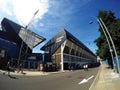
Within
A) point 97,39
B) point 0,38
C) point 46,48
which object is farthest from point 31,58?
point 97,39

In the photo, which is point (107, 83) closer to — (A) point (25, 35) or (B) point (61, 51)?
(B) point (61, 51)

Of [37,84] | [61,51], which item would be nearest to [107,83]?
[37,84]

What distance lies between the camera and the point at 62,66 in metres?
61.3

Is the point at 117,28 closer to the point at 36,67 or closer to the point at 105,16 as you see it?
the point at 105,16

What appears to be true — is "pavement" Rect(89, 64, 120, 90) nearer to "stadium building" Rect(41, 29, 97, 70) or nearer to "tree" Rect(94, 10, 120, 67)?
"tree" Rect(94, 10, 120, 67)

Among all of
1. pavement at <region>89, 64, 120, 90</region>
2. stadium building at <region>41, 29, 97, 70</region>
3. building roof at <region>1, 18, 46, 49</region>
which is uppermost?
building roof at <region>1, 18, 46, 49</region>

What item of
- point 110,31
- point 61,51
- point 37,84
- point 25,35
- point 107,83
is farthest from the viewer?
point 25,35

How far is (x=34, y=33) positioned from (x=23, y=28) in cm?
506

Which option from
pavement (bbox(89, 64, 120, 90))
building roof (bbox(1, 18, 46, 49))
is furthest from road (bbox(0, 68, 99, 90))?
building roof (bbox(1, 18, 46, 49))

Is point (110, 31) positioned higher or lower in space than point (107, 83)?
higher

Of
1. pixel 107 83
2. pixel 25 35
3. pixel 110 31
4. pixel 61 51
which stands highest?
pixel 25 35

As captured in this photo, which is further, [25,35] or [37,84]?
[25,35]

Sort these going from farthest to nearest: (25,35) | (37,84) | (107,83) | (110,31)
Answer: (25,35), (110,31), (107,83), (37,84)

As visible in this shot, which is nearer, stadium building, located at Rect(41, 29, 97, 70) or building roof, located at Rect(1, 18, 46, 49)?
Answer: stadium building, located at Rect(41, 29, 97, 70)
